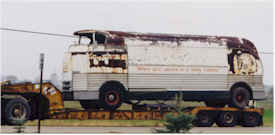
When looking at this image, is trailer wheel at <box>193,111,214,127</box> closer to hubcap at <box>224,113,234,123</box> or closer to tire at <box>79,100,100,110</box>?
hubcap at <box>224,113,234,123</box>

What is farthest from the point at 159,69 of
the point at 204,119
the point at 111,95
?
the point at 204,119

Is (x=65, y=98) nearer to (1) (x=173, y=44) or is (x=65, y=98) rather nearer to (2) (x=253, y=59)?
(1) (x=173, y=44)

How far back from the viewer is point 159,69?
84.2 ft

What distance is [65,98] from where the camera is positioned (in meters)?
24.8

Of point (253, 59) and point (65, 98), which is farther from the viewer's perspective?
point (253, 59)

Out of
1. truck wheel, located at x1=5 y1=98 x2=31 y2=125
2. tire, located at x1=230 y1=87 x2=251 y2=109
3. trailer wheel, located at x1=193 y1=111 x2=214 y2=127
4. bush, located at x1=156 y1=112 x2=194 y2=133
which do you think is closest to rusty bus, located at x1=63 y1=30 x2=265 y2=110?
tire, located at x1=230 y1=87 x2=251 y2=109

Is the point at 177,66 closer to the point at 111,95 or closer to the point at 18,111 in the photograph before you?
the point at 111,95

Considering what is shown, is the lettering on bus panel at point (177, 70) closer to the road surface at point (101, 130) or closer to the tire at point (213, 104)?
the tire at point (213, 104)

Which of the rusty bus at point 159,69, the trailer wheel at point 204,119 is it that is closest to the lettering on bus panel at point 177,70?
the rusty bus at point 159,69

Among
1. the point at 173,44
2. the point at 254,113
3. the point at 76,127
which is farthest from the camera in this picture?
the point at 254,113

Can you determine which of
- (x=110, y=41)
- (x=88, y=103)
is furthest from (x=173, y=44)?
(x=88, y=103)

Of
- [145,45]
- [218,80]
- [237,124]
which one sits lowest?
[237,124]

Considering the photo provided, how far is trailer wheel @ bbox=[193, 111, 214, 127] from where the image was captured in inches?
1044

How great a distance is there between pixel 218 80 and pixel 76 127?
7.40m
